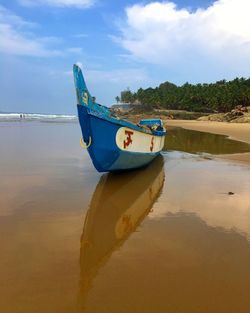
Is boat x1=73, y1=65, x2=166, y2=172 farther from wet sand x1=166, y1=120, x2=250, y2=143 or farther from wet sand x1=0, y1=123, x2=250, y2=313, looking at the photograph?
wet sand x1=166, y1=120, x2=250, y2=143

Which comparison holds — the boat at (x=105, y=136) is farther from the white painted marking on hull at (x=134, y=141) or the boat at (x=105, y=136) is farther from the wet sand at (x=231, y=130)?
the wet sand at (x=231, y=130)

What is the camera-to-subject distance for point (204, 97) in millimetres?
69938

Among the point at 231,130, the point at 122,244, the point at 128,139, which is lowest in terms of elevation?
the point at 231,130

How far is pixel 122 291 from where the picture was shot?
10.7ft

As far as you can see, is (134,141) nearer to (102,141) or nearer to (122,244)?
(102,141)

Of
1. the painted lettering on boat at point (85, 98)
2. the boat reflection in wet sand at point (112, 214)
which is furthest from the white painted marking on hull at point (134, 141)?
the painted lettering on boat at point (85, 98)

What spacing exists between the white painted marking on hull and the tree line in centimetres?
5103

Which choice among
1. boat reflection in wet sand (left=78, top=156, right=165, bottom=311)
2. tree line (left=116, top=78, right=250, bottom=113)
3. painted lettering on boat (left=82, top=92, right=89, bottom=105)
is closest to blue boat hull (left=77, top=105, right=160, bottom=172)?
painted lettering on boat (left=82, top=92, right=89, bottom=105)

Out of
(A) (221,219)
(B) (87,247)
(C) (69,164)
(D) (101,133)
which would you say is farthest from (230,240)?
(C) (69,164)

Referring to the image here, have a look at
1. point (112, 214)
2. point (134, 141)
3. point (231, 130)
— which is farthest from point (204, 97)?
point (112, 214)

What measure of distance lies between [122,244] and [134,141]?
5.02 metres

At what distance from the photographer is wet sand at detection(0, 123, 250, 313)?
3.16 metres

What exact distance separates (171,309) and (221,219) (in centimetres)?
287

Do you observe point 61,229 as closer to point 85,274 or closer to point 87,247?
point 87,247
